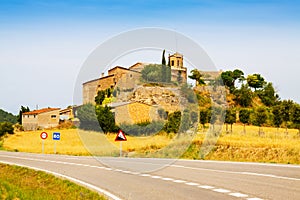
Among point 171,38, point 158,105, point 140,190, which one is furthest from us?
point 158,105

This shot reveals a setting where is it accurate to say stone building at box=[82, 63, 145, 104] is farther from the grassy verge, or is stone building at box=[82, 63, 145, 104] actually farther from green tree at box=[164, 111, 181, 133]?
the grassy verge

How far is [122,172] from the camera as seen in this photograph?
58.9 ft

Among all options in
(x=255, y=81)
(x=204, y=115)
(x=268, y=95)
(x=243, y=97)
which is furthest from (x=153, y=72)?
(x=255, y=81)

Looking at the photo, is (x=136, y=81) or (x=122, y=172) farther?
(x=136, y=81)

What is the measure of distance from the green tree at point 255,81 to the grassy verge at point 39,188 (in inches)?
4457

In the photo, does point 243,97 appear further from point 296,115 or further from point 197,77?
point 197,77

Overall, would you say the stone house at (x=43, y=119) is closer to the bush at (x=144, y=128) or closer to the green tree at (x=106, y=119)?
the bush at (x=144, y=128)

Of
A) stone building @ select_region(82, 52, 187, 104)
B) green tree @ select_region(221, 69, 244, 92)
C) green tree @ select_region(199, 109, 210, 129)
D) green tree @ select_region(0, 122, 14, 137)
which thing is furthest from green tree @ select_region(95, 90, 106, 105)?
green tree @ select_region(221, 69, 244, 92)

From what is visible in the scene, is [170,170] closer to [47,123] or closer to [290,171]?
[290,171]

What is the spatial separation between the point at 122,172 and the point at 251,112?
60513 mm

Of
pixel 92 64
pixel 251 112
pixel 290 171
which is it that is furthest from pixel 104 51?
pixel 251 112

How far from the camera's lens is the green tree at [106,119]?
23406 mm

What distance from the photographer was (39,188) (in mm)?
14633

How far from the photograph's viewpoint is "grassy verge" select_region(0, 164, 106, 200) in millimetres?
11956
